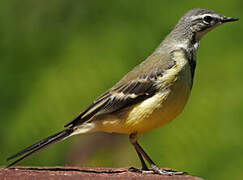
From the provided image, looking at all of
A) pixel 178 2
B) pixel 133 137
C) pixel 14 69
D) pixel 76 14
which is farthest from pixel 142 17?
pixel 133 137

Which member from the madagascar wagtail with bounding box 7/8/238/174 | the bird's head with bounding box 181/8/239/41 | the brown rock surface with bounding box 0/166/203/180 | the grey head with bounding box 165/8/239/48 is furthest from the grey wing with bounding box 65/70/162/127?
the bird's head with bounding box 181/8/239/41

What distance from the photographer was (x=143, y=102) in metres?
7.16

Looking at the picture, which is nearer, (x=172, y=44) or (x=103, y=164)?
(x=172, y=44)

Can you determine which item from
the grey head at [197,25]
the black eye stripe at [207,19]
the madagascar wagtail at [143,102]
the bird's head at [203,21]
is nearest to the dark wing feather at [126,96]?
the madagascar wagtail at [143,102]

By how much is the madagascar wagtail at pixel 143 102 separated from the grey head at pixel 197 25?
182 mm

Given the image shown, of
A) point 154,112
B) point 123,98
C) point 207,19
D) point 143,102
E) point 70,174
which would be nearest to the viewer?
point 70,174

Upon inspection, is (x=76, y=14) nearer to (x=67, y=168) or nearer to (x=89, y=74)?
(x=89, y=74)

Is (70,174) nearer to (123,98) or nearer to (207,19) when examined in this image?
(123,98)

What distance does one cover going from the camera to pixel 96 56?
29.5 ft

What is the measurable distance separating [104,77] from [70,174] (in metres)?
2.46

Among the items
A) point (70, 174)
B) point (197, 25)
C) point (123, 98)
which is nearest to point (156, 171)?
point (123, 98)

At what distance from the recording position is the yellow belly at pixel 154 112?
23.0 ft

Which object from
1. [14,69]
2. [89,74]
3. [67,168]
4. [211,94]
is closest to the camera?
[67,168]

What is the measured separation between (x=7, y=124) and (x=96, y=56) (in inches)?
59.8
